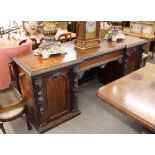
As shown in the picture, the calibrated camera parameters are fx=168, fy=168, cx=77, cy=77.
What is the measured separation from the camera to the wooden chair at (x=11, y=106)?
70.6 inches

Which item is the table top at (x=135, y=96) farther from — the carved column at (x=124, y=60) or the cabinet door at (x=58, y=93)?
the carved column at (x=124, y=60)

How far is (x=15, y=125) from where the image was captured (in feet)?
7.21

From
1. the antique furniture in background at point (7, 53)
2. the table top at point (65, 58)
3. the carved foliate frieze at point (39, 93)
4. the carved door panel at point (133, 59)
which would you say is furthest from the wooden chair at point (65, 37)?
the carved foliate frieze at point (39, 93)

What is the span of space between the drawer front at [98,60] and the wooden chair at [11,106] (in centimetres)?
84

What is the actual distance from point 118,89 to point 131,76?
34cm

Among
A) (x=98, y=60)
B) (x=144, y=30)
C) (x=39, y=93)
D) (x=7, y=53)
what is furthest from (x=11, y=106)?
(x=144, y=30)

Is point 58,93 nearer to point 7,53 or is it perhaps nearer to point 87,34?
point 87,34

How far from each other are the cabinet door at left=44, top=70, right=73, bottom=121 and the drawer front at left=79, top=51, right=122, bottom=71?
231 millimetres

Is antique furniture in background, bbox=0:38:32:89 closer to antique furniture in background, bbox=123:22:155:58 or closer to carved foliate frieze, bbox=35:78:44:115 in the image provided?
carved foliate frieze, bbox=35:78:44:115

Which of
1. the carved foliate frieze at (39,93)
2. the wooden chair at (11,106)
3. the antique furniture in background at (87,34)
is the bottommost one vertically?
the wooden chair at (11,106)

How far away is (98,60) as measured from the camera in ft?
7.31

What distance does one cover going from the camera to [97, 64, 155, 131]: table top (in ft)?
4.21

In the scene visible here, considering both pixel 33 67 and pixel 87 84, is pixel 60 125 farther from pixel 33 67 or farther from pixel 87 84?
pixel 87 84
